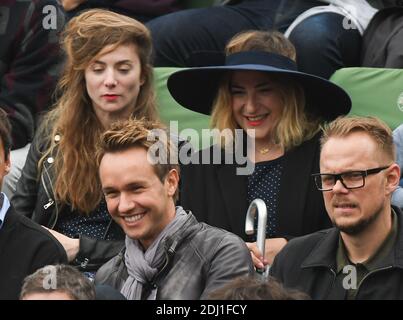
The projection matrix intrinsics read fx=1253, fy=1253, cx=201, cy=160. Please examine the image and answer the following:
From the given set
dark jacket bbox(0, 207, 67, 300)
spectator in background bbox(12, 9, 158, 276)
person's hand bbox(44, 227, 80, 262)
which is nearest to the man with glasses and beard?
dark jacket bbox(0, 207, 67, 300)

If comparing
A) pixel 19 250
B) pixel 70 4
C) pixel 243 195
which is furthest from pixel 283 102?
pixel 70 4

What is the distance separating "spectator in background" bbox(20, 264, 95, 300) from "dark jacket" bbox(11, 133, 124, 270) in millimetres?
1275

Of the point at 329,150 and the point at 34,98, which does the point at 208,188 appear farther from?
the point at 34,98

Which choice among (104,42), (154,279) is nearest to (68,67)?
(104,42)

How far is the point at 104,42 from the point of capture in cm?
619

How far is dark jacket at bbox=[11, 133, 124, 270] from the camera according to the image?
5750mm

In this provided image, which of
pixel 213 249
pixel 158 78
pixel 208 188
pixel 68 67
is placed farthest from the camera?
pixel 158 78

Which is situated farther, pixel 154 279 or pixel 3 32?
pixel 3 32

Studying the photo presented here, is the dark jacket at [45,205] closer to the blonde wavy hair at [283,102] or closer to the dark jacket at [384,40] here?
the blonde wavy hair at [283,102]

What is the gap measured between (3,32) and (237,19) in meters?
1.31

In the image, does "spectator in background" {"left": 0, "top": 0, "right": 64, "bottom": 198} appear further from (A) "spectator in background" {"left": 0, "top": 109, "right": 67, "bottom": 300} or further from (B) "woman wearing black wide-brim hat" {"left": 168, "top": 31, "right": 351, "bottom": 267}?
(A) "spectator in background" {"left": 0, "top": 109, "right": 67, "bottom": 300}

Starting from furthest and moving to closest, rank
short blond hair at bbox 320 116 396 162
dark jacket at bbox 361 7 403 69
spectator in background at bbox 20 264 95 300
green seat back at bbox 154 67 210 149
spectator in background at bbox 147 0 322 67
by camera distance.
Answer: spectator in background at bbox 147 0 322 67
green seat back at bbox 154 67 210 149
dark jacket at bbox 361 7 403 69
short blond hair at bbox 320 116 396 162
spectator in background at bbox 20 264 95 300

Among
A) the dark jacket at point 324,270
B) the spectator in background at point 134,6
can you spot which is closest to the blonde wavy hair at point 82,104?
the spectator in background at point 134,6

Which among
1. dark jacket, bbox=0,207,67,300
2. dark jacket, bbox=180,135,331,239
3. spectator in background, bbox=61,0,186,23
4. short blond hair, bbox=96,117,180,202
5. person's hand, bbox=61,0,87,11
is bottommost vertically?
dark jacket, bbox=0,207,67,300
